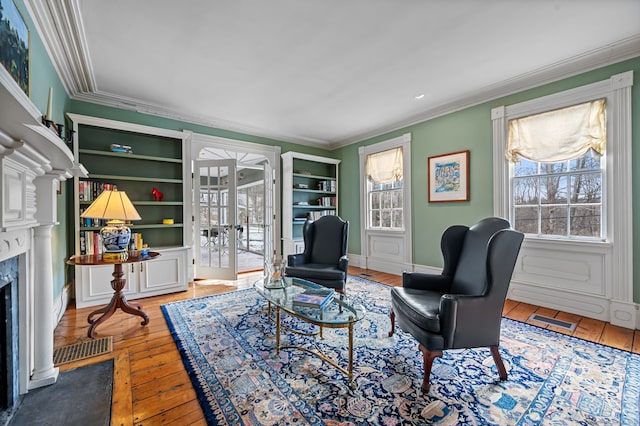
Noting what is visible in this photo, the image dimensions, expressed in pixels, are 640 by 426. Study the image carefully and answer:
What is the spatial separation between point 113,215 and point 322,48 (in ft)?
7.97

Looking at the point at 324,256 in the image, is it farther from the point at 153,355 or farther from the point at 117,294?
the point at 117,294

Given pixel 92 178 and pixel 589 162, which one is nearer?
pixel 589 162

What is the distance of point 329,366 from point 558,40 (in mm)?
3337

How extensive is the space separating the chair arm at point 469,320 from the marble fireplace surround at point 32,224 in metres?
2.26

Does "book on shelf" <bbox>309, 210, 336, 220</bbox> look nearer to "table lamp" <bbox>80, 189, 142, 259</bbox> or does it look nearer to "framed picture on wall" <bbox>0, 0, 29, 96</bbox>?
"table lamp" <bbox>80, 189, 142, 259</bbox>

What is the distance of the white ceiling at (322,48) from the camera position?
200cm

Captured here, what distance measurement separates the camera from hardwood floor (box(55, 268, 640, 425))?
1456mm

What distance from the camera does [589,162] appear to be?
2.79 metres

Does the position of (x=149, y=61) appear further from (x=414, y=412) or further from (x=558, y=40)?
(x=558, y=40)

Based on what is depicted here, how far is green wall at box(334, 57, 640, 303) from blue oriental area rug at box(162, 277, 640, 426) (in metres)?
1.38

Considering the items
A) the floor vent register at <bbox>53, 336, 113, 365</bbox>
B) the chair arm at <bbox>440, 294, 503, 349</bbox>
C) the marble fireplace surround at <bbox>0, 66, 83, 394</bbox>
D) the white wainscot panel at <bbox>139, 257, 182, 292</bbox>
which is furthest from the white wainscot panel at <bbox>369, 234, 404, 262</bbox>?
the marble fireplace surround at <bbox>0, 66, 83, 394</bbox>

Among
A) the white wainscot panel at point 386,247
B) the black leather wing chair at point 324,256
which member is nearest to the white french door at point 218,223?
the black leather wing chair at point 324,256

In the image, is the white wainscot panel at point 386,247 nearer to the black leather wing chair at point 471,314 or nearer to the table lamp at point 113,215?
the black leather wing chair at point 471,314

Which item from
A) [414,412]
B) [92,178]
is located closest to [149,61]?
[92,178]
